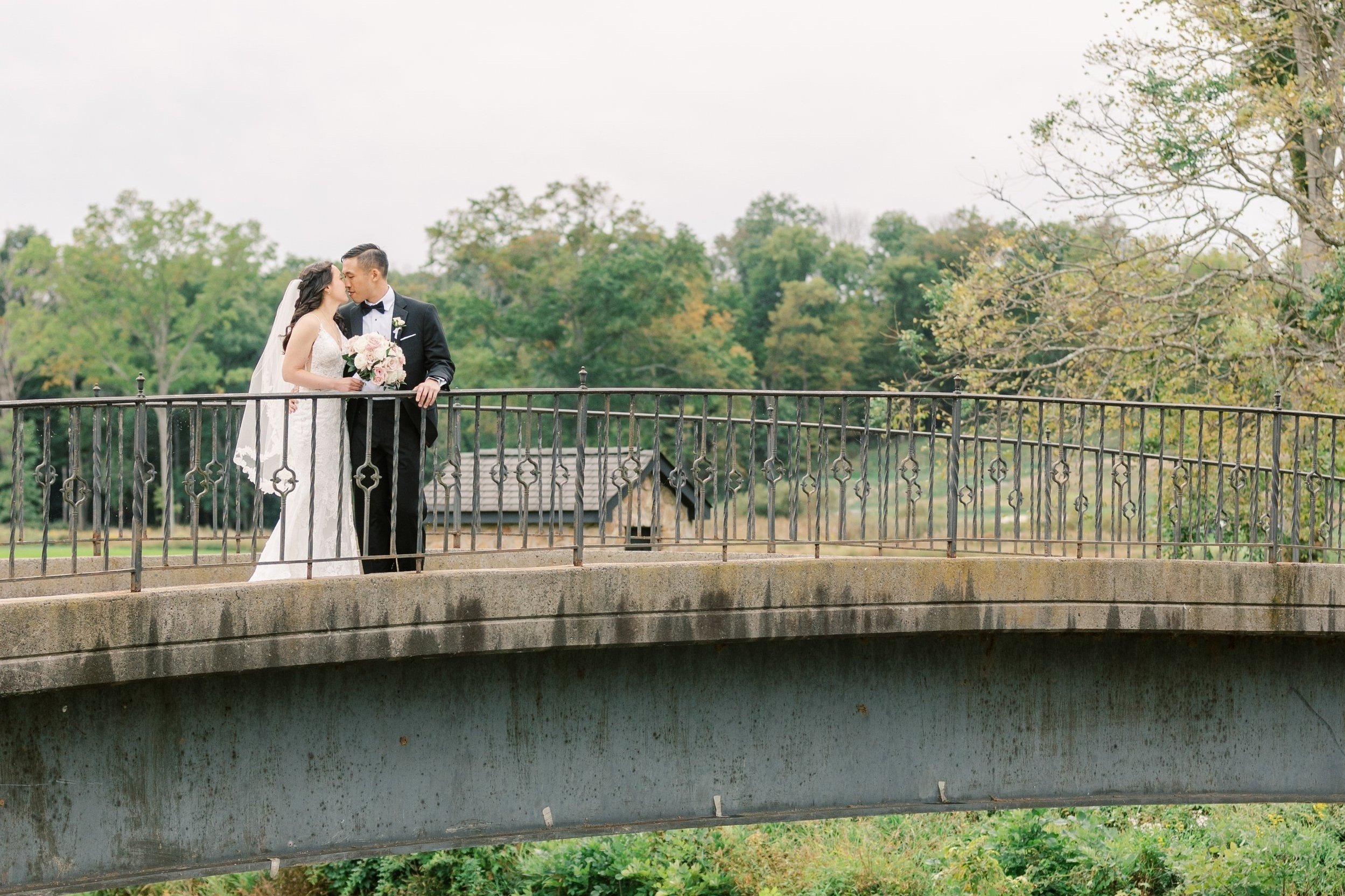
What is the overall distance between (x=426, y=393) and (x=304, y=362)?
2.73 ft

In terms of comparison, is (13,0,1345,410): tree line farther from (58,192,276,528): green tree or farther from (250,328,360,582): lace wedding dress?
(250,328,360,582): lace wedding dress

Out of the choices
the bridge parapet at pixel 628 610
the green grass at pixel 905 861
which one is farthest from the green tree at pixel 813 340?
the bridge parapet at pixel 628 610

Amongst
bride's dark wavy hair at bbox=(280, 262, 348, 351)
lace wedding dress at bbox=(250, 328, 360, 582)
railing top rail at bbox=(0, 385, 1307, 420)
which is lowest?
lace wedding dress at bbox=(250, 328, 360, 582)

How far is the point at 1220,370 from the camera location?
18078 mm

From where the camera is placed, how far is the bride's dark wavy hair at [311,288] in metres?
7.17

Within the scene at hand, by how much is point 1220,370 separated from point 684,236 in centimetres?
3050

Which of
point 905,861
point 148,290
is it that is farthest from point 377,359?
point 148,290

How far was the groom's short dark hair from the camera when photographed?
23.7 feet

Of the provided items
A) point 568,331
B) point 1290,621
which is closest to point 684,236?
point 568,331

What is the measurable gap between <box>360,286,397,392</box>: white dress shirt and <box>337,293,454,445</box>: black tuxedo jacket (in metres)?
0.02

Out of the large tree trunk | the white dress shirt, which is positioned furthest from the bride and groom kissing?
the large tree trunk

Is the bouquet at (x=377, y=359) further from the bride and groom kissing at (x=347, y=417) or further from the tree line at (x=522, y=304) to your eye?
the tree line at (x=522, y=304)

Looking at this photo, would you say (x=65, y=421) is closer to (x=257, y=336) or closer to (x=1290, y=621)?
(x=257, y=336)

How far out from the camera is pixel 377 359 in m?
6.96
